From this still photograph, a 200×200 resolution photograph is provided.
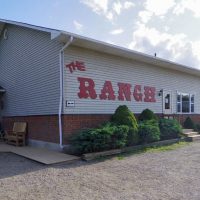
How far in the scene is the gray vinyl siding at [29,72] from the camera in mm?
10781

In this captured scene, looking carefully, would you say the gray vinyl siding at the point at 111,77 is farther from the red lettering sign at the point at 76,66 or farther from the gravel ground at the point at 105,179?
the gravel ground at the point at 105,179

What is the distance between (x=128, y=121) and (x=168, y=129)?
2.98m

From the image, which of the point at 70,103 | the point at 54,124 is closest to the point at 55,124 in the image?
the point at 54,124

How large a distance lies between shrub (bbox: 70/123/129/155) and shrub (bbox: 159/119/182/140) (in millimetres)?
3506

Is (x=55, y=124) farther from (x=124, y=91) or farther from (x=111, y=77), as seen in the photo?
(x=124, y=91)

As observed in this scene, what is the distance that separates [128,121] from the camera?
10.8m

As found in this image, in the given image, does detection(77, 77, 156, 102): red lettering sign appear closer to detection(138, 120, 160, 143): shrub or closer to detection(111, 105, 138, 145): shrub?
detection(111, 105, 138, 145): shrub

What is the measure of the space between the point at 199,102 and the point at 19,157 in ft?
42.7

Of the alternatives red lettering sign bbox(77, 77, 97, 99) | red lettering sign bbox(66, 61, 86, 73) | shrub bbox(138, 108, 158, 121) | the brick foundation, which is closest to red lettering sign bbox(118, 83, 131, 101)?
shrub bbox(138, 108, 158, 121)

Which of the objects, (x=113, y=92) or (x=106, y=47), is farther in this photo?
(x=113, y=92)

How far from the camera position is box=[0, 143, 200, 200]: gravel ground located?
545cm

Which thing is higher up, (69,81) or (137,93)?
(69,81)

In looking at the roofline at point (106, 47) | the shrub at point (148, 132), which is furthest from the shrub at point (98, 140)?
the roofline at point (106, 47)

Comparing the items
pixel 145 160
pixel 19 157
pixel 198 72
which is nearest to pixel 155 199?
pixel 145 160
